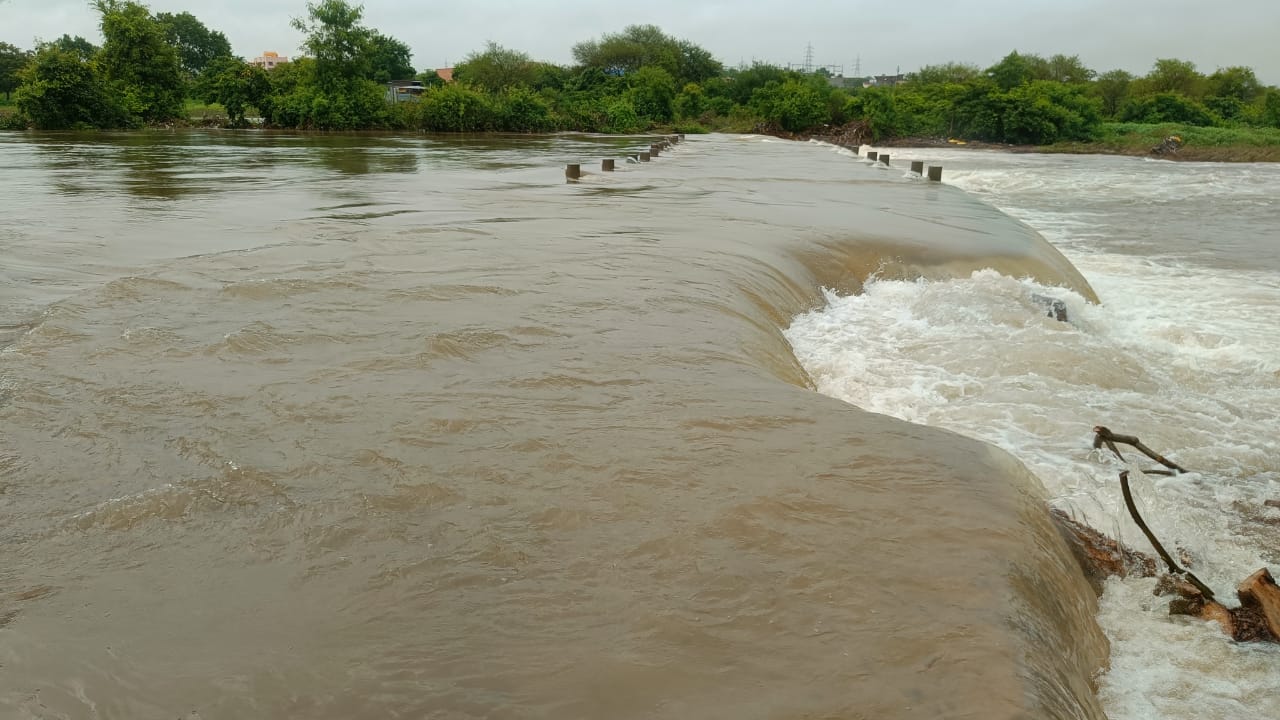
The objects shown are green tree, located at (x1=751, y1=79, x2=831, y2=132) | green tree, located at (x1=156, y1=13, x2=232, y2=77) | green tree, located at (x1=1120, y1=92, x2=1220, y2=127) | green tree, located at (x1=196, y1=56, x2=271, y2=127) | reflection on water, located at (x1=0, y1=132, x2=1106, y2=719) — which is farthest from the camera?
green tree, located at (x1=156, y1=13, x2=232, y2=77)

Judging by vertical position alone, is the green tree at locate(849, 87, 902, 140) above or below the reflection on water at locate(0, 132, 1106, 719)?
above

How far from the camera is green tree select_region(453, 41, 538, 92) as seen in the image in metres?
62.4

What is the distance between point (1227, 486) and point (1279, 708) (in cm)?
212

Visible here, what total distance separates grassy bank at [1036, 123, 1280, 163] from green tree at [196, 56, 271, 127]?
41077mm

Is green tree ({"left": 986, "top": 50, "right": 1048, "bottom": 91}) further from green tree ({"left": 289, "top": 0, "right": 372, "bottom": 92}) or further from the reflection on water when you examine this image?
the reflection on water

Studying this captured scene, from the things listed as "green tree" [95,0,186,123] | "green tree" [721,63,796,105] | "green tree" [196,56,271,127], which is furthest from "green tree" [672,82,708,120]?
"green tree" [95,0,186,123]

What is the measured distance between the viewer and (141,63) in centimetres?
4456

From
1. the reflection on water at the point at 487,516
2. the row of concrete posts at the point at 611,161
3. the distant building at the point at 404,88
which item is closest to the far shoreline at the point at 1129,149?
the row of concrete posts at the point at 611,161

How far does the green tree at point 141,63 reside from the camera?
1737 inches

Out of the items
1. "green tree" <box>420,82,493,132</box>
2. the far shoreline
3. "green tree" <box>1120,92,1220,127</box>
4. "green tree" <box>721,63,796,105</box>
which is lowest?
the far shoreline

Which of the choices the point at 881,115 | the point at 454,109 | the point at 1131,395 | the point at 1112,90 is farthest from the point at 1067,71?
the point at 1131,395

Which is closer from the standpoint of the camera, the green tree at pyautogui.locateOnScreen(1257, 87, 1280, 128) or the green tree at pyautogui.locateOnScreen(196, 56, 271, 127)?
the green tree at pyautogui.locateOnScreen(196, 56, 271, 127)

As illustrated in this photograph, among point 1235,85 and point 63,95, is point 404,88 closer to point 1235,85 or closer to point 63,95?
point 63,95

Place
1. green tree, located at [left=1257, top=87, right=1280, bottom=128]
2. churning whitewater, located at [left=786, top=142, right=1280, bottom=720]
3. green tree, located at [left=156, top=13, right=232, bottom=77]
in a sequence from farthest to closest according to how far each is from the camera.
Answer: green tree, located at [left=156, top=13, right=232, bottom=77]
green tree, located at [left=1257, top=87, right=1280, bottom=128]
churning whitewater, located at [left=786, top=142, right=1280, bottom=720]
